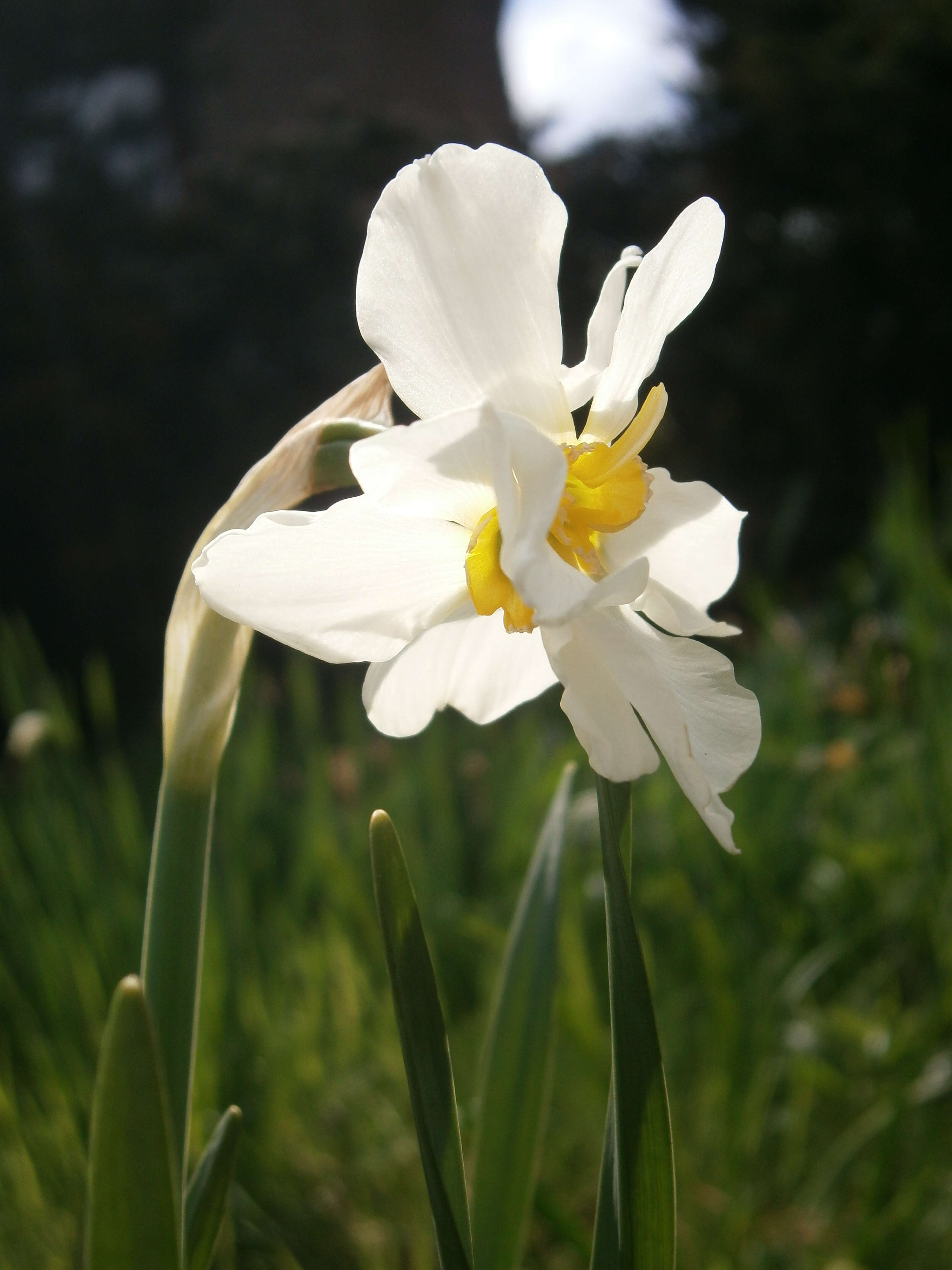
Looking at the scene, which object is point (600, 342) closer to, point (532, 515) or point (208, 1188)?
point (532, 515)

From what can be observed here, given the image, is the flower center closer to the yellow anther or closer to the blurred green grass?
the yellow anther

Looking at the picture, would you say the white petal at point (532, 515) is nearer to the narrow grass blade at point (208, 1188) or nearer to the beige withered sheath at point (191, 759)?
the beige withered sheath at point (191, 759)

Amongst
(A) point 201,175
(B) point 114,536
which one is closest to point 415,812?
(B) point 114,536

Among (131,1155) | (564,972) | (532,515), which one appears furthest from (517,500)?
(564,972)

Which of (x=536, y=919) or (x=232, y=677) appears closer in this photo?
(x=232, y=677)

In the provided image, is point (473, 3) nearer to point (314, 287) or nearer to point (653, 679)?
point (314, 287)

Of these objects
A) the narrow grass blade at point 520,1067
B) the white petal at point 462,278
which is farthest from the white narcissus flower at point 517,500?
the narrow grass blade at point 520,1067

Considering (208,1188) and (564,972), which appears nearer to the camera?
(208,1188)
